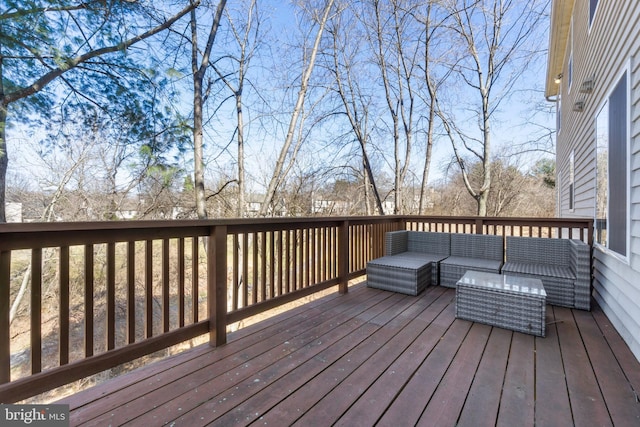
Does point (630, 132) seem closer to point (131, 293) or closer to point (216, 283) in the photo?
point (216, 283)

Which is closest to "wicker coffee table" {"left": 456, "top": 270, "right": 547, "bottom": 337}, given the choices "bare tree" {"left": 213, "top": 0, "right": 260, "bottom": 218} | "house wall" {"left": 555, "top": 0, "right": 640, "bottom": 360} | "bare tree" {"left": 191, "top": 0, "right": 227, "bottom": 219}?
"house wall" {"left": 555, "top": 0, "right": 640, "bottom": 360}

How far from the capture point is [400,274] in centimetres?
361

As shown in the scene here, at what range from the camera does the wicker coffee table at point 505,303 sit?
245 centimetres

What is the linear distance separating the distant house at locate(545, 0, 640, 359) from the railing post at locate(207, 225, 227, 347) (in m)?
3.00

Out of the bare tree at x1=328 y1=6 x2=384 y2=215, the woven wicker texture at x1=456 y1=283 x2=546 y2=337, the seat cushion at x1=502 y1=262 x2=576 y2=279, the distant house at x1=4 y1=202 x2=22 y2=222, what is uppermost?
the bare tree at x1=328 y1=6 x2=384 y2=215

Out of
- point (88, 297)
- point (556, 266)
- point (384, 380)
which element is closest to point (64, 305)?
point (88, 297)

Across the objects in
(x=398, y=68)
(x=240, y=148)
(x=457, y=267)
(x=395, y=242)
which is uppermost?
(x=398, y=68)

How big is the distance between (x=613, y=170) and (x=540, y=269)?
1.26 metres

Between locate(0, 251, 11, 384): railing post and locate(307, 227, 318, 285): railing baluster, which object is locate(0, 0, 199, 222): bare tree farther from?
locate(307, 227, 318, 285): railing baluster

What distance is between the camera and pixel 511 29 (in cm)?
772

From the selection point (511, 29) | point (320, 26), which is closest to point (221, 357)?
point (320, 26)

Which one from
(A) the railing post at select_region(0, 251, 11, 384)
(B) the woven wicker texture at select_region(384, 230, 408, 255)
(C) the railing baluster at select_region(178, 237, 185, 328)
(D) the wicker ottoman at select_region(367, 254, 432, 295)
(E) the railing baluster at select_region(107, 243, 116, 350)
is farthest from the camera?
(B) the woven wicker texture at select_region(384, 230, 408, 255)

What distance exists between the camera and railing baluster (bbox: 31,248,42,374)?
146cm

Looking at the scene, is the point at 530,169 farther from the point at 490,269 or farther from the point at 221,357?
the point at 221,357
